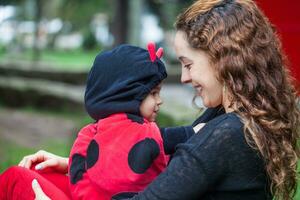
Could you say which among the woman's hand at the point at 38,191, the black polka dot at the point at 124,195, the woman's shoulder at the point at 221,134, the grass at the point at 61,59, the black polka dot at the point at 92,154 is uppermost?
the woman's shoulder at the point at 221,134

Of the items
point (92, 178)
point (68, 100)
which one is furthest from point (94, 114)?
point (68, 100)

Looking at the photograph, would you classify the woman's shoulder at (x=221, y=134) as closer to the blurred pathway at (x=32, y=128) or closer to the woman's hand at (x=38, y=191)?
the woman's hand at (x=38, y=191)

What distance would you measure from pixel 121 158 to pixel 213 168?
344 mm

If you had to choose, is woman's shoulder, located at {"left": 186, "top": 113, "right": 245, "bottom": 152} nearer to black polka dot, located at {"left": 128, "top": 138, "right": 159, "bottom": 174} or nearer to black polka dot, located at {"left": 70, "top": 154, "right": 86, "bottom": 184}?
black polka dot, located at {"left": 128, "top": 138, "right": 159, "bottom": 174}

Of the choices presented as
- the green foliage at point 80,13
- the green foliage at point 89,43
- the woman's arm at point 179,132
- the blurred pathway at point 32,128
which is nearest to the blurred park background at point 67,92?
the blurred pathway at point 32,128

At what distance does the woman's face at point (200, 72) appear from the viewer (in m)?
2.10

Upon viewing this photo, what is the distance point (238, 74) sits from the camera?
80.8 inches

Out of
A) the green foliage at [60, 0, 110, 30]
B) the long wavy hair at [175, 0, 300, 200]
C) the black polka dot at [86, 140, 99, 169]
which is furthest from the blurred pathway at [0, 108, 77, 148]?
the green foliage at [60, 0, 110, 30]

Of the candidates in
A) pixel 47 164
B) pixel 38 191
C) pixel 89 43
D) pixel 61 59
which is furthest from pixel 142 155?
pixel 89 43

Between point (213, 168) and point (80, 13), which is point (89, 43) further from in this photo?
point (213, 168)

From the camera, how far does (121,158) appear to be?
7.02 feet

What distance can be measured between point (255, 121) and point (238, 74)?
6.2 inches

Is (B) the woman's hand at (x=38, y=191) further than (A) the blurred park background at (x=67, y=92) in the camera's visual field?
No

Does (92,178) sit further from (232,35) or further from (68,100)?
(68,100)
